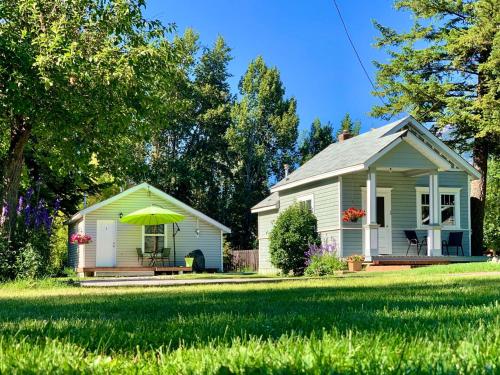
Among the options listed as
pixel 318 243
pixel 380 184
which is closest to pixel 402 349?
pixel 318 243

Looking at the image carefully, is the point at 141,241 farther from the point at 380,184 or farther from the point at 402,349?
the point at 402,349

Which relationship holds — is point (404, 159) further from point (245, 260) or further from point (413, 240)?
point (245, 260)

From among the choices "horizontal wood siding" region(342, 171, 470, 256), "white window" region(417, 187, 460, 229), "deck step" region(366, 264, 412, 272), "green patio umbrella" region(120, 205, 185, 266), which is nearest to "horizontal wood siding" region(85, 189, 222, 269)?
"green patio umbrella" region(120, 205, 185, 266)

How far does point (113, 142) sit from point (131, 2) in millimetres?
3348

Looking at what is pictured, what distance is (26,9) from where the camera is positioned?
13.7 metres

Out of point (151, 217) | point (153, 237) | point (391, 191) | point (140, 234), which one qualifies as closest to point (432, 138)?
point (391, 191)

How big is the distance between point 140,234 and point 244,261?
6847mm

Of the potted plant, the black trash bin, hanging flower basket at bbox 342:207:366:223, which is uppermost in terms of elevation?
hanging flower basket at bbox 342:207:366:223

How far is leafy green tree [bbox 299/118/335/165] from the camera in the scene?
45.2 metres

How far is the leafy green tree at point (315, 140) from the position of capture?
1778 inches

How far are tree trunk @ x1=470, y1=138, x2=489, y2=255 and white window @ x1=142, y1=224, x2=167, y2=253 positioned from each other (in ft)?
46.2

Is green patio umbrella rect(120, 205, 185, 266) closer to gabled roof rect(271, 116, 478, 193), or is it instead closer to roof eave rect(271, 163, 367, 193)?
roof eave rect(271, 163, 367, 193)

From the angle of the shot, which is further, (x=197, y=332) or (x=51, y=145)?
(x=51, y=145)

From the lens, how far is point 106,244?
2859 centimetres
